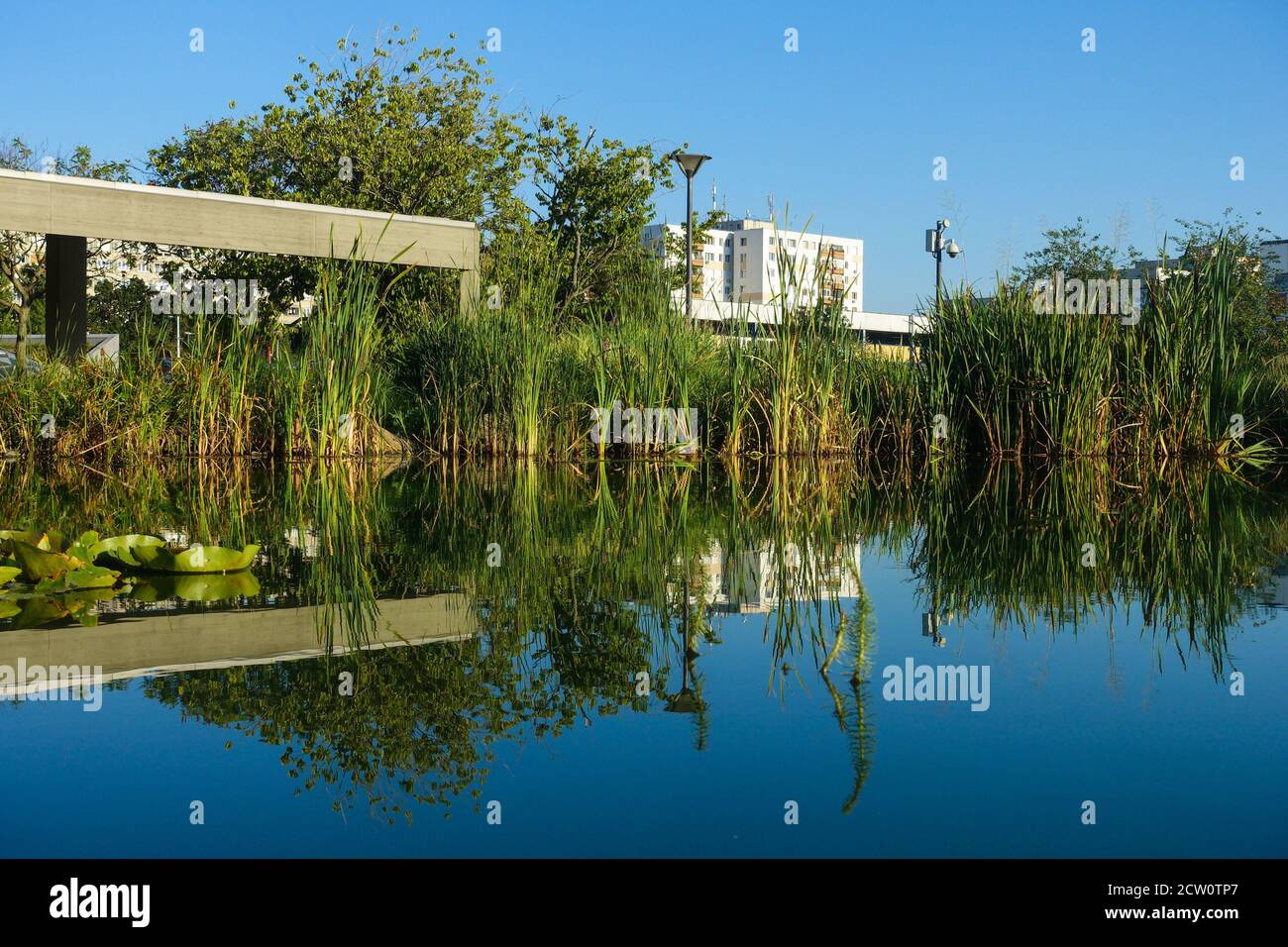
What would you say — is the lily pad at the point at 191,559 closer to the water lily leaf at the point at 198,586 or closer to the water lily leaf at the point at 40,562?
the water lily leaf at the point at 198,586

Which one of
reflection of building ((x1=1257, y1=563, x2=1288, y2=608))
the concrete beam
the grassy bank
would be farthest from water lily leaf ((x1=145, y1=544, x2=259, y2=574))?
the concrete beam

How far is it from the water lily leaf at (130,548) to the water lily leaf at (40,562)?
0.25 meters

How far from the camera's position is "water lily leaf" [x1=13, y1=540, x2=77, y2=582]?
4414 millimetres

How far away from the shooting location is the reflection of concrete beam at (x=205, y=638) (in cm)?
334

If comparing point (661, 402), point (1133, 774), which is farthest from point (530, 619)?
point (661, 402)

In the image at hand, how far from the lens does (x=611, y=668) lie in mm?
3275

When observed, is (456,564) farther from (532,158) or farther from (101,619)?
(532,158)

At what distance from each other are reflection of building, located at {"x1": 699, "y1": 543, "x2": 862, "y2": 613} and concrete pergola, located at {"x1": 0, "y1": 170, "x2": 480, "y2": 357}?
24.7 feet

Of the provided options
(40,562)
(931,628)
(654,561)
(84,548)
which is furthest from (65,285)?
(931,628)

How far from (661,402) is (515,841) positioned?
942 cm

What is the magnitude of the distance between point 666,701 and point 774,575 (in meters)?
2.07

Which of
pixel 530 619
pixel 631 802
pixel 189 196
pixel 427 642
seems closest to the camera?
pixel 631 802

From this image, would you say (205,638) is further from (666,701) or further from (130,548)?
(666,701)
